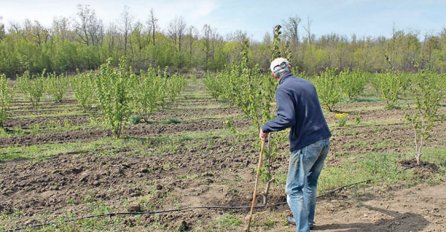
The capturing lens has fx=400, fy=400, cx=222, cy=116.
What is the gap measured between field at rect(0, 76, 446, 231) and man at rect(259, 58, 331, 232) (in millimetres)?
727

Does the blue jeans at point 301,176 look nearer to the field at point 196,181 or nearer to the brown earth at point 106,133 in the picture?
the field at point 196,181

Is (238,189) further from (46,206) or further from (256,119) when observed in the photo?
(46,206)

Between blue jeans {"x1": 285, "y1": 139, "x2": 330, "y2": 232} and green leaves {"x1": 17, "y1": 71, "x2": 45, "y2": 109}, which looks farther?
green leaves {"x1": 17, "y1": 71, "x2": 45, "y2": 109}

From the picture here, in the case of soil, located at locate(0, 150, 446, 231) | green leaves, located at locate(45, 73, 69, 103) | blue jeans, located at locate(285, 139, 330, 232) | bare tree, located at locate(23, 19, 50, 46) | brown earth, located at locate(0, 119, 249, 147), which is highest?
bare tree, located at locate(23, 19, 50, 46)

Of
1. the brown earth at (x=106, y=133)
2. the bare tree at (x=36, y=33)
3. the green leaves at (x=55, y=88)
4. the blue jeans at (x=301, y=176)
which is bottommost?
the brown earth at (x=106, y=133)

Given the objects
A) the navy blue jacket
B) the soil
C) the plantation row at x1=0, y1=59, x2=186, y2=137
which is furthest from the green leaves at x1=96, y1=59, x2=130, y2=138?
the navy blue jacket

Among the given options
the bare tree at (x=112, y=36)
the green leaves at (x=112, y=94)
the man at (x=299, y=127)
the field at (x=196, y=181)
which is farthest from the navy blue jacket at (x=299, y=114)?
the bare tree at (x=112, y=36)

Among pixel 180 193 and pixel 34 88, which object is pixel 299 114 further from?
pixel 34 88

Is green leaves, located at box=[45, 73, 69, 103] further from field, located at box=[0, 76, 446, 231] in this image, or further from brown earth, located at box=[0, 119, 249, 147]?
field, located at box=[0, 76, 446, 231]

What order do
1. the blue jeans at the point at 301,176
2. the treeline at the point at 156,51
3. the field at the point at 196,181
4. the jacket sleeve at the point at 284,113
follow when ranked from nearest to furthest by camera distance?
the jacket sleeve at the point at 284,113
the blue jeans at the point at 301,176
the field at the point at 196,181
the treeline at the point at 156,51

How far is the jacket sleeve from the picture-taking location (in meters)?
4.18

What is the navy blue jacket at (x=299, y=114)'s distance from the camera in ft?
13.8

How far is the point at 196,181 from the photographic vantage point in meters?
6.74

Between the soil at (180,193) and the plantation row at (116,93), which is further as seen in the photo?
the plantation row at (116,93)
